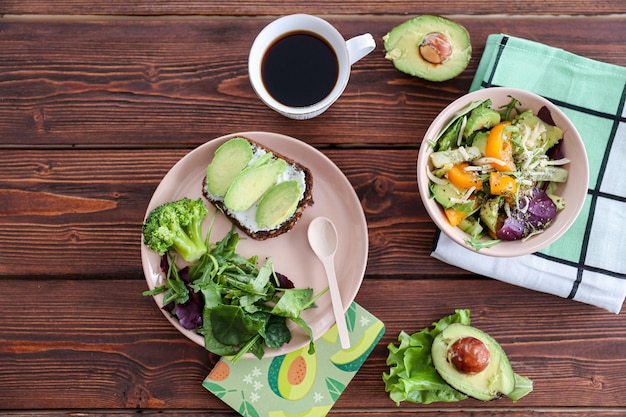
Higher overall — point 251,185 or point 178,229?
point 251,185

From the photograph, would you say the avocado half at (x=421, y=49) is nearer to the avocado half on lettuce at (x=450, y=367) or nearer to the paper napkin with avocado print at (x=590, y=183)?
the paper napkin with avocado print at (x=590, y=183)

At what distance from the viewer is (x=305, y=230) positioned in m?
Answer: 1.53

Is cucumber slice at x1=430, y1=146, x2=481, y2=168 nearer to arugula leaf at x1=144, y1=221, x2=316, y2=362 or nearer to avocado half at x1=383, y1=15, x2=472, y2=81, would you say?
avocado half at x1=383, y1=15, x2=472, y2=81

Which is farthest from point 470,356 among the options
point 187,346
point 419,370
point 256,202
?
point 187,346

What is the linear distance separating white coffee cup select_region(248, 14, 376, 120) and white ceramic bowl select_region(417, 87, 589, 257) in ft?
0.91

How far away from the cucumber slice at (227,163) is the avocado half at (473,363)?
74cm

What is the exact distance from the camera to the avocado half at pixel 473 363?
1.44m

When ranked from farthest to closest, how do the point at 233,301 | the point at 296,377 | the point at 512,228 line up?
the point at 296,377 < the point at 233,301 < the point at 512,228

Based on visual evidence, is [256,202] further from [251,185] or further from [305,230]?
[305,230]

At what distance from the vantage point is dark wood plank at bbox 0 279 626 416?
1602 mm

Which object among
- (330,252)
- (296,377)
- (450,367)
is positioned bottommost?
(296,377)

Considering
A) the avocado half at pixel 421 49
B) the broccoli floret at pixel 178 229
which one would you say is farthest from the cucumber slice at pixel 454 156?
the broccoli floret at pixel 178 229

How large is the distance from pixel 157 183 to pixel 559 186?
1.14 m

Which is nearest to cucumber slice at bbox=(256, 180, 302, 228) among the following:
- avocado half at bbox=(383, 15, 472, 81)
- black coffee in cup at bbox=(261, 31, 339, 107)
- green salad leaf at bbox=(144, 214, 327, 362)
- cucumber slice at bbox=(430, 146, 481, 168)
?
green salad leaf at bbox=(144, 214, 327, 362)
